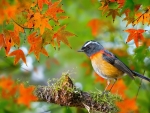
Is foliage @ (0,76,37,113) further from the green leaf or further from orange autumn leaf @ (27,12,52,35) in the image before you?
the green leaf

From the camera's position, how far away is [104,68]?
5.07 m

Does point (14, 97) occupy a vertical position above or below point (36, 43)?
below

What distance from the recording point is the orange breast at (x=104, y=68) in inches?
200

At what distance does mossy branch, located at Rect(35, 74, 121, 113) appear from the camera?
400 centimetres

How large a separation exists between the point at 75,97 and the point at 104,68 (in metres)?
1.14

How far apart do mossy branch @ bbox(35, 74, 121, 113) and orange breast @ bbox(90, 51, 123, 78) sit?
1.00 metres

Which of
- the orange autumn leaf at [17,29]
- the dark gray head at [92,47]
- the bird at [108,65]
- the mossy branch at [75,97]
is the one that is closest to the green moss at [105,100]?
the mossy branch at [75,97]

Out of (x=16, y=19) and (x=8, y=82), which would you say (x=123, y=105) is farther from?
(x=8, y=82)

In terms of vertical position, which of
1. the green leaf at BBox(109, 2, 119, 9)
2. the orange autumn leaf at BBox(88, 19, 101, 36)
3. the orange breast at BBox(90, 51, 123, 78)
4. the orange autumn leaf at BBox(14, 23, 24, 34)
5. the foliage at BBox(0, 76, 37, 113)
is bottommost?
the foliage at BBox(0, 76, 37, 113)

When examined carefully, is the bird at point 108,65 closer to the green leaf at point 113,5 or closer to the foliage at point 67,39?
the foliage at point 67,39

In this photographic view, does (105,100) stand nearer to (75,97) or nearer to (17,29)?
(75,97)

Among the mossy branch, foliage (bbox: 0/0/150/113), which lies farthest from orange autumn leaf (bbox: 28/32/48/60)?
the mossy branch

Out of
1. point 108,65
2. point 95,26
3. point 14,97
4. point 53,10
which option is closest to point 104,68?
point 108,65

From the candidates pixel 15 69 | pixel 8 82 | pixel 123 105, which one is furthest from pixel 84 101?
pixel 15 69
